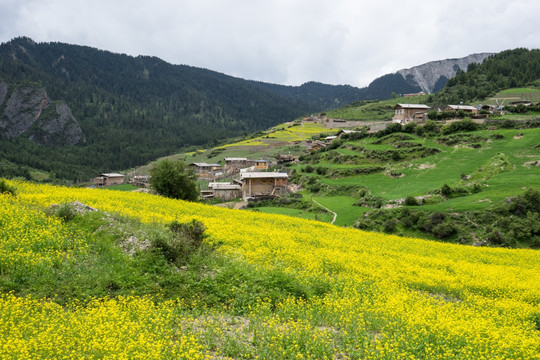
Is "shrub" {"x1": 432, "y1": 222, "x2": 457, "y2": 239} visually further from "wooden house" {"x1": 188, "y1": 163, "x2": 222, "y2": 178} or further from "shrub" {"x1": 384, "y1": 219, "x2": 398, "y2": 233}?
"wooden house" {"x1": 188, "y1": 163, "x2": 222, "y2": 178}

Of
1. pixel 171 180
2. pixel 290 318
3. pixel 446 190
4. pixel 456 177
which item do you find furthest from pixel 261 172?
pixel 290 318

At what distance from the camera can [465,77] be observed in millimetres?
133000

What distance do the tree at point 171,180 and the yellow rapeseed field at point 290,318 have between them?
53.1 feet

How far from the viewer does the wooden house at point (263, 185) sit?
2746 inches

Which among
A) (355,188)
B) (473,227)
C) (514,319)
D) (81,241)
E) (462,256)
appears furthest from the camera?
(355,188)

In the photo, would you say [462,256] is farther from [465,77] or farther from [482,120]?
[465,77]

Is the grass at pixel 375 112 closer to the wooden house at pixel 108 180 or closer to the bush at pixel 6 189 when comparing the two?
the wooden house at pixel 108 180

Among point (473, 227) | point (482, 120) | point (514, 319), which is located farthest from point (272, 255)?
point (482, 120)

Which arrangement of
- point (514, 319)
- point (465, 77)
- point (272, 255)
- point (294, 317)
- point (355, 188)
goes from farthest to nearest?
1. point (465, 77)
2. point (355, 188)
3. point (272, 255)
4. point (514, 319)
5. point (294, 317)

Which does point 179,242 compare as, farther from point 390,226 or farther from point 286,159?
point 286,159

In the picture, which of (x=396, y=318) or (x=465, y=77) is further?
(x=465, y=77)

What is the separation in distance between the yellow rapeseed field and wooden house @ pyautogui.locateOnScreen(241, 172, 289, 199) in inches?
2100

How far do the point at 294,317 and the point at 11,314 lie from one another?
7.03 meters

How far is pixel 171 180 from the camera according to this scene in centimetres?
3253
